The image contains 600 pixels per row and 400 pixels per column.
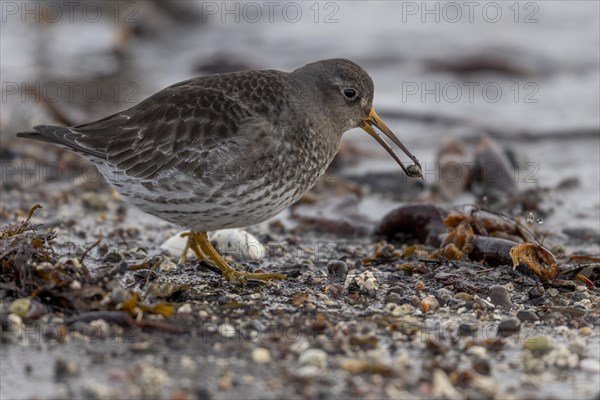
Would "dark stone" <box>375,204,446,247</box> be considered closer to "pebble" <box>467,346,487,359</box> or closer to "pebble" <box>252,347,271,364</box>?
"pebble" <box>467,346,487,359</box>

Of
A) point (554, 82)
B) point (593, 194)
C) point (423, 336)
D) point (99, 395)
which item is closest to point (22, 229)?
point (99, 395)

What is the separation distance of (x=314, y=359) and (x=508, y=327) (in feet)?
4.40

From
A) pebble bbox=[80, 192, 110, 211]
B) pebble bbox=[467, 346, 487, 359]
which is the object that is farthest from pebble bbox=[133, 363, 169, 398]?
pebble bbox=[80, 192, 110, 211]

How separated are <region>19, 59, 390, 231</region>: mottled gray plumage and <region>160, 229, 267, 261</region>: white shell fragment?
2.20 ft

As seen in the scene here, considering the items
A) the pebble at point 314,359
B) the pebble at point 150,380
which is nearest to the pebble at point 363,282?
the pebble at point 314,359

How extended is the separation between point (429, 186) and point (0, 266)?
499 centimetres

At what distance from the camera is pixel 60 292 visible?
5.11 metres

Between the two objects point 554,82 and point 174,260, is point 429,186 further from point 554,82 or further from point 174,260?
point 554,82

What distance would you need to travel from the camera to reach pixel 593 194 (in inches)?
357

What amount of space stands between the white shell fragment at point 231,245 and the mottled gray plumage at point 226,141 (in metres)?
0.67

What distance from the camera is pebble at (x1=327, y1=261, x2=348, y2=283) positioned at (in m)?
6.30

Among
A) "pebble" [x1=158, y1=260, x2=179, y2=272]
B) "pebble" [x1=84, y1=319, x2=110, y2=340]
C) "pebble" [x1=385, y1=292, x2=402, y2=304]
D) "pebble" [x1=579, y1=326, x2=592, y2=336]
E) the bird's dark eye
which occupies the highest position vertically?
the bird's dark eye

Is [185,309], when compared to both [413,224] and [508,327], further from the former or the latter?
[413,224]

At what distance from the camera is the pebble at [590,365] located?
15.0 ft
